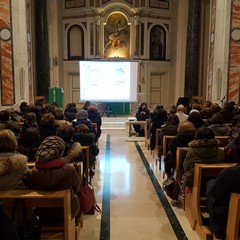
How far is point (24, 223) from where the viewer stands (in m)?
2.38

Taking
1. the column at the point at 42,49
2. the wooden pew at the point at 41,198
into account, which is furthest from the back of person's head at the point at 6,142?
the column at the point at 42,49

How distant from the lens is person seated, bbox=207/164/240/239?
8.26 feet

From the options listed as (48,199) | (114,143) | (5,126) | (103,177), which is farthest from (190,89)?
(48,199)

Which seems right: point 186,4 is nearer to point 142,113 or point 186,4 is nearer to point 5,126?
point 142,113

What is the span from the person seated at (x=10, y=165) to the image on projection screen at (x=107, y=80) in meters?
8.81

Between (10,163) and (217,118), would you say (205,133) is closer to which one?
(217,118)

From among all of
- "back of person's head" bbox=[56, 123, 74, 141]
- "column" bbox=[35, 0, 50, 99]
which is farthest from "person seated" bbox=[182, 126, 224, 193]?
"column" bbox=[35, 0, 50, 99]

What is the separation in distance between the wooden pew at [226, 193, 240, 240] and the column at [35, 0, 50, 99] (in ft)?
35.5

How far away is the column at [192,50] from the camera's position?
481 inches

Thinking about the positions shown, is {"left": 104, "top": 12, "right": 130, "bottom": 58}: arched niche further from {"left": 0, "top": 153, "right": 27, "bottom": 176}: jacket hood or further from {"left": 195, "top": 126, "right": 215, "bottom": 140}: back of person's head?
{"left": 0, "top": 153, "right": 27, "bottom": 176}: jacket hood

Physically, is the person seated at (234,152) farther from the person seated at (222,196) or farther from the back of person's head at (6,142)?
the back of person's head at (6,142)

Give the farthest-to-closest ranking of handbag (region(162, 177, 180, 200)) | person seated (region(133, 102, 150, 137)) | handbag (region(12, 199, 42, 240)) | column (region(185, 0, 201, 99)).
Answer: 1. column (region(185, 0, 201, 99))
2. person seated (region(133, 102, 150, 137))
3. handbag (region(162, 177, 180, 200))
4. handbag (region(12, 199, 42, 240))

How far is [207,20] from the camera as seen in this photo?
12406 mm

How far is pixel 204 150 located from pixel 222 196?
0.79 meters
